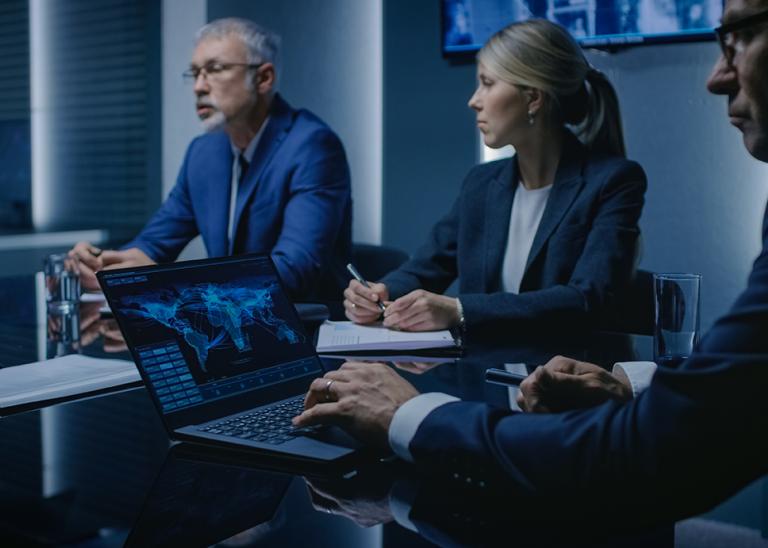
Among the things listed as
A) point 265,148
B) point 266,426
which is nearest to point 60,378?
point 266,426

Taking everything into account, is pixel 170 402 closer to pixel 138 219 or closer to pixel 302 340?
pixel 302 340

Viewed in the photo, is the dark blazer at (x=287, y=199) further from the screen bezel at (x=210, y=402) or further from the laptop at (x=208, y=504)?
the laptop at (x=208, y=504)

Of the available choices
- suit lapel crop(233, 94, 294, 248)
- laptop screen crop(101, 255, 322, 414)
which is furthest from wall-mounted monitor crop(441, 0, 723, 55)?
laptop screen crop(101, 255, 322, 414)

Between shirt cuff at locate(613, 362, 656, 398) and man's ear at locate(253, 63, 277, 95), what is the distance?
1.90 m

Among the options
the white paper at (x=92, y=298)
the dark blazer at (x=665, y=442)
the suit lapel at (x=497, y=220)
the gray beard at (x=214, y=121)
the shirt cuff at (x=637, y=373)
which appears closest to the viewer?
the dark blazer at (x=665, y=442)

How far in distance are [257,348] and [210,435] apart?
0.22m

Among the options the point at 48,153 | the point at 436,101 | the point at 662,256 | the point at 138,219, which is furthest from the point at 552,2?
the point at 48,153

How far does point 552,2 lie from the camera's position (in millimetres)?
3453

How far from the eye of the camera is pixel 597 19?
3.35 meters

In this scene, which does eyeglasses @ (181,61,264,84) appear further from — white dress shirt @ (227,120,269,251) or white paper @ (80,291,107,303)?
white paper @ (80,291,107,303)

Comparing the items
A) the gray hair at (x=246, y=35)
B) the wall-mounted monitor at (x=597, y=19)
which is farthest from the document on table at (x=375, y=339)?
the wall-mounted monitor at (x=597, y=19)

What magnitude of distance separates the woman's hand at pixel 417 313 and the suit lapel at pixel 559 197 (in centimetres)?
59

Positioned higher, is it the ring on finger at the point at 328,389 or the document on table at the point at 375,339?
the ring on finger at the point at 328,389

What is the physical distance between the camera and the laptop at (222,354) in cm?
107
